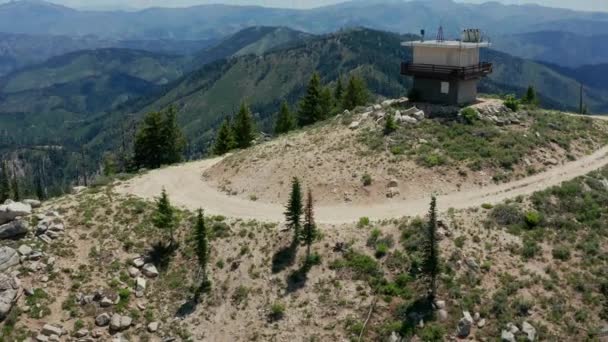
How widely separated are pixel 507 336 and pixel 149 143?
7032 centimetres

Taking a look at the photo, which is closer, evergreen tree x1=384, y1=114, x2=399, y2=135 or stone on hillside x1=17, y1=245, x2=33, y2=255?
stone on hillside x1=17, y1=245, x2=33, y2=255

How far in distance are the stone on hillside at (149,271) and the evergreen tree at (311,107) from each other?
60904 mm

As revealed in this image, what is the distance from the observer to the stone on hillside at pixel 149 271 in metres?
42.4

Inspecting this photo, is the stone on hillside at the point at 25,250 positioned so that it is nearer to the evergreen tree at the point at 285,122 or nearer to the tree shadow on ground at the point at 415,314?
the tree shadow on ground at the point at 415,314

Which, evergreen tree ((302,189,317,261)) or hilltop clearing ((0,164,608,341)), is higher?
evergreen tree ((302,189,317,261))

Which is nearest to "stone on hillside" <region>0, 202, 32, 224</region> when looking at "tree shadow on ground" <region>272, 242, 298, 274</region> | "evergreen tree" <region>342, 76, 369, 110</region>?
"tree shadow on ground" <region>272, 242, 298, 274</region>

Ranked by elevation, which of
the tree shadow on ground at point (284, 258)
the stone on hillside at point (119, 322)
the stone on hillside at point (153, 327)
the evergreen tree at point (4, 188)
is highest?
the tree shadow on ground at point (284, 258)

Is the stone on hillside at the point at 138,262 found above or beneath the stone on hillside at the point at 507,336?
above

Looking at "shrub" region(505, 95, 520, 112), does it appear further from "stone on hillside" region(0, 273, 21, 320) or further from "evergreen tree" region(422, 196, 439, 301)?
"stone on hillside" region(0, 273, 21, 320)

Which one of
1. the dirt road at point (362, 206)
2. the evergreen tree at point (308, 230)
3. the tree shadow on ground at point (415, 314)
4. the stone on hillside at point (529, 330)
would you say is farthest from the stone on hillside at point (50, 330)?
the stone on hillside at point (529, 330)

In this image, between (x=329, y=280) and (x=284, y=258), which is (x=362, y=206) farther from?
(x=329, y=280)

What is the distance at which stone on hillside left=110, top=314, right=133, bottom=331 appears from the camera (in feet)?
124

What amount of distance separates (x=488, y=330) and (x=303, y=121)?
231 feet

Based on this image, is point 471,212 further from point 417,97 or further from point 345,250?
point 417,97
